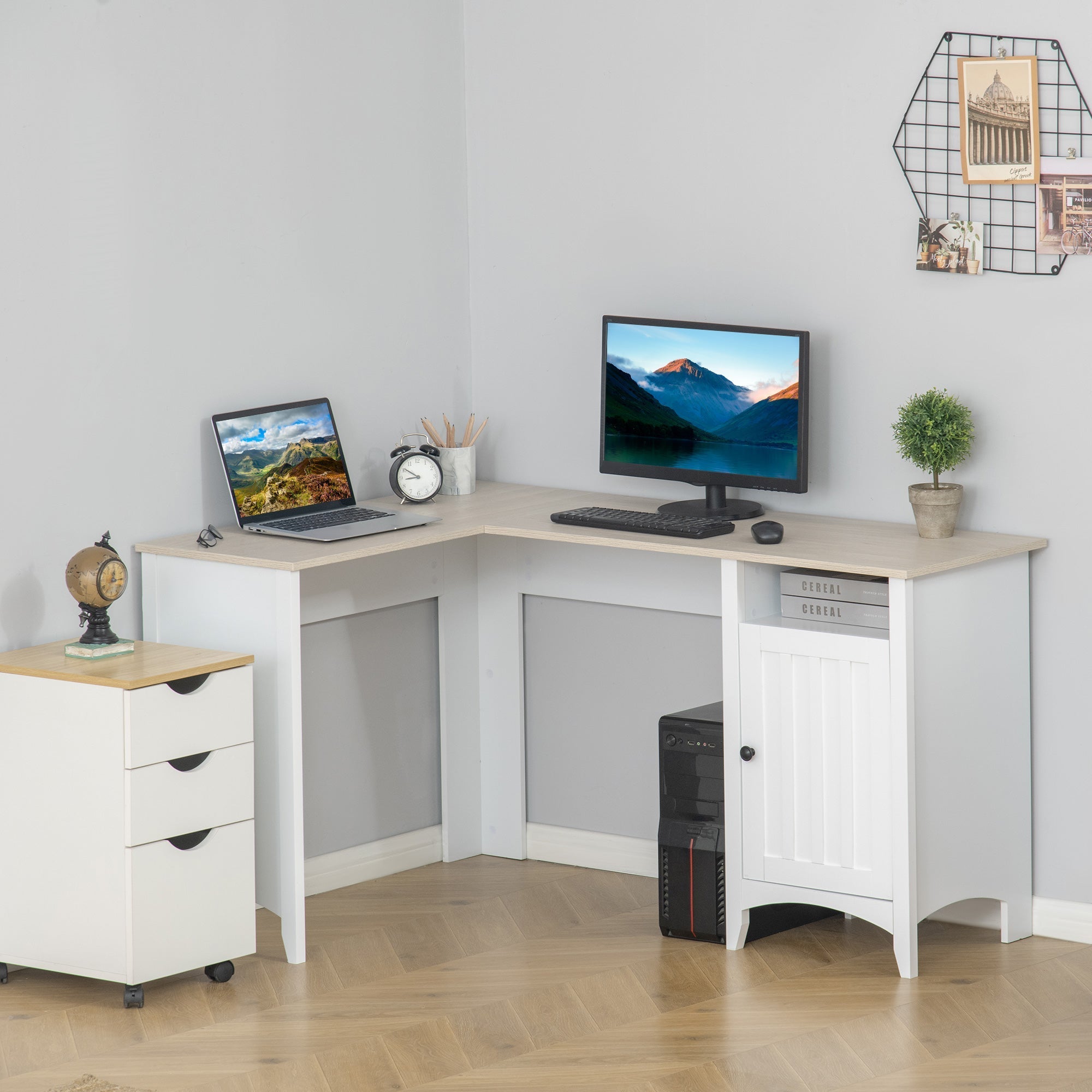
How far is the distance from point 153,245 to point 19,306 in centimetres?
36

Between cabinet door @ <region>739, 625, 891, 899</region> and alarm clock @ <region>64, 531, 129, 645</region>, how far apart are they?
1294 mm

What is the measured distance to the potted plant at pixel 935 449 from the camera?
12.4ft

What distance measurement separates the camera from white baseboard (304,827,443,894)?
14.2ft

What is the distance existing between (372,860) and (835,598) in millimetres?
1424

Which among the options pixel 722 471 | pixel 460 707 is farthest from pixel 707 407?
pixel 460 707

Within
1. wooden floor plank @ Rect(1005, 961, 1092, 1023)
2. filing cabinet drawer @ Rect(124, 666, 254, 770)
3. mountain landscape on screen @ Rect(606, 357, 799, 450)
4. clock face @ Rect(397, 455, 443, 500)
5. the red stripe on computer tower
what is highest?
mountain landscape on screen @ Rect(606, 357, 799, 450)

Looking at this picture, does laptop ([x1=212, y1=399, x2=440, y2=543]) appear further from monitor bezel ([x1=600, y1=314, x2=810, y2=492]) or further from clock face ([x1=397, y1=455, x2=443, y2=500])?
monitor bezel ([x1=600, y1=314, x2=810, y2=492])

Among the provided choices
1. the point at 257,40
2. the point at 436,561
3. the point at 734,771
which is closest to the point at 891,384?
the point at 734,771

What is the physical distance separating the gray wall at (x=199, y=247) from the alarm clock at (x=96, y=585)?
0.18 meters

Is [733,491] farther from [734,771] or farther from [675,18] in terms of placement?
[675,18]

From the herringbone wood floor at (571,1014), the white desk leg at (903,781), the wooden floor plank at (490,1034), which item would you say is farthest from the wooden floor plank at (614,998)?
the white desk leg at (903,781)

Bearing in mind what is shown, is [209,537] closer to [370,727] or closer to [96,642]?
[96,642]

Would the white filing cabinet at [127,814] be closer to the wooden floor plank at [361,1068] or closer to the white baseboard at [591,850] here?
the wooden floor plank at [361,1068]

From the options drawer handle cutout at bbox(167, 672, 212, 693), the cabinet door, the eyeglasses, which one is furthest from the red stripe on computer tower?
the eyeglasses
